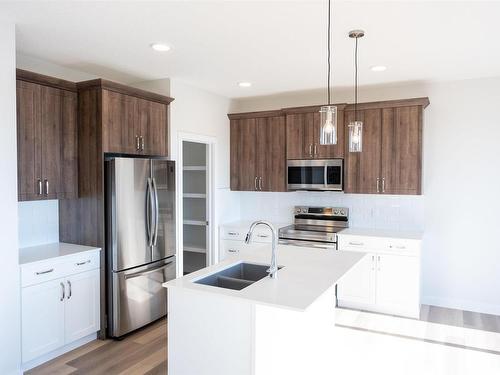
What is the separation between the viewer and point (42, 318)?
3115 mm

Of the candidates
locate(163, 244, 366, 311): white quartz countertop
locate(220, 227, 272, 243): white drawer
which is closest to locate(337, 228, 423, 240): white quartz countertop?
locate(220, 227, 272, 243): white drawer

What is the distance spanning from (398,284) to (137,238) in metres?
2.81

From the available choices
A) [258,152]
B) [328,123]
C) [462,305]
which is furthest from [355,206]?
[328,123]

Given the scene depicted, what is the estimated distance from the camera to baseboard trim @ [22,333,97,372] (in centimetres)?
308

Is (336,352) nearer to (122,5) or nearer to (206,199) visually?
(206,199)

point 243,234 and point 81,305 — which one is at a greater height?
point 243,234

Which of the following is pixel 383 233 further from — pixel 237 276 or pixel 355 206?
pixel 237 276

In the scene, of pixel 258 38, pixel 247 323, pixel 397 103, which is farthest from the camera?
pixel 397 103

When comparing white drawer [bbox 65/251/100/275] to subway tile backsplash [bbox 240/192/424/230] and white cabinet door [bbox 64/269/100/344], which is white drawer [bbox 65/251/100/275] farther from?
subway tile backsplash [bbox 240/192/424/230]

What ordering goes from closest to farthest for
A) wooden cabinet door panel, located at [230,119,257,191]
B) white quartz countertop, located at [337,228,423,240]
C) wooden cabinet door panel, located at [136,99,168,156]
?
wooden cabinet door panel, located at [136,99,168,156], white quartz countertop, located at [337,228,423,240], wooden cabinet door panel, located at [230,119,257,191]

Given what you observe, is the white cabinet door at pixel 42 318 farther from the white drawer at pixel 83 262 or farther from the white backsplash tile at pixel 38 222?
the white backsplash tile at pixel 38 222

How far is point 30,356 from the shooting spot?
3016 millimetres

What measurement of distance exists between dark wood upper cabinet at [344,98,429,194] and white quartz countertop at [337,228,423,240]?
476mm

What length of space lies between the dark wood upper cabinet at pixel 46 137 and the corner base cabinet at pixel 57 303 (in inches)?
24.5
